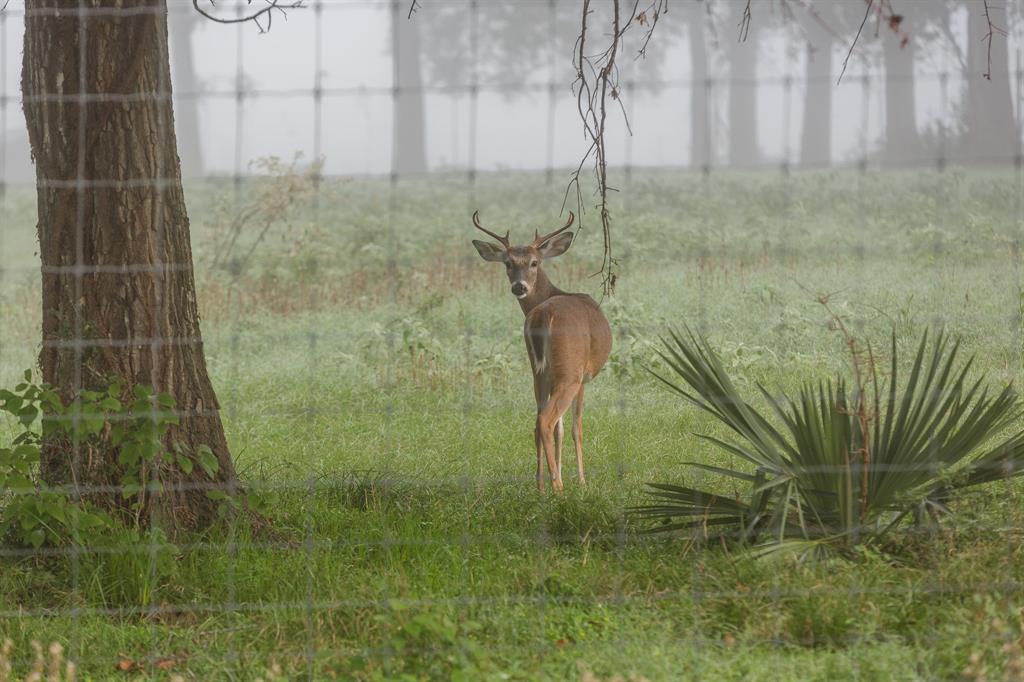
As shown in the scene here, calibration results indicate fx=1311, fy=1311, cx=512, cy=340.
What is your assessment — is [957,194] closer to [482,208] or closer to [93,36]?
[482,208]

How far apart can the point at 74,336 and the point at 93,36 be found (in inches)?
50.7

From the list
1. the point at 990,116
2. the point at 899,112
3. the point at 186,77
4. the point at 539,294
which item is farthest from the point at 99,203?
the point at 186,77

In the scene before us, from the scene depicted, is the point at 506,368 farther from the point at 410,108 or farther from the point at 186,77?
the point at 186,77

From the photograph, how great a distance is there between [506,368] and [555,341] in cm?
204

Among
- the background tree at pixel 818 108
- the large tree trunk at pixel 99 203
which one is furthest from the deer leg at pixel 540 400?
the background tree at pixel 818 108

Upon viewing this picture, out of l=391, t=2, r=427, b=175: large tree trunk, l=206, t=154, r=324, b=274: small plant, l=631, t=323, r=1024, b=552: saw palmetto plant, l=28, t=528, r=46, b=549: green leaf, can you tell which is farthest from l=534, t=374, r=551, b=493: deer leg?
l=391, t=2, r=427, b=175: large tree trunk

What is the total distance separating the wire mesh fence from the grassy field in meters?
0.02

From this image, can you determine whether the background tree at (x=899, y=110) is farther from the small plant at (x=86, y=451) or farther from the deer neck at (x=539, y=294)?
the small plant at (x=86, y=451)

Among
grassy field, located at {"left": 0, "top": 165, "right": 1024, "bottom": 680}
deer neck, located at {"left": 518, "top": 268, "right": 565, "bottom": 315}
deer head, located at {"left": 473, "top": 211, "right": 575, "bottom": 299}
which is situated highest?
deer head, located at {"left": 473, "top": 211, "right": 575, "bottom": 299}

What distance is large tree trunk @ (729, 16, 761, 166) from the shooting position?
17.8 meters

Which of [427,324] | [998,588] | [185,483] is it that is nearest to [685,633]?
[998,588]

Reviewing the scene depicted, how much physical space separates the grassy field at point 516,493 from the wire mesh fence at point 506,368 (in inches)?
0.8

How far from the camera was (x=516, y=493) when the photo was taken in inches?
261

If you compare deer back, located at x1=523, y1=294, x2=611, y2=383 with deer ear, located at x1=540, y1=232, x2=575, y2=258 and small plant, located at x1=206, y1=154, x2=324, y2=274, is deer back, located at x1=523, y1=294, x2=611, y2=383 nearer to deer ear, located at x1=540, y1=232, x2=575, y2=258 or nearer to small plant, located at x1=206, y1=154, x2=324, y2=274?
deer ear, located at x1=540, y1=232, x2=575, y2=258
